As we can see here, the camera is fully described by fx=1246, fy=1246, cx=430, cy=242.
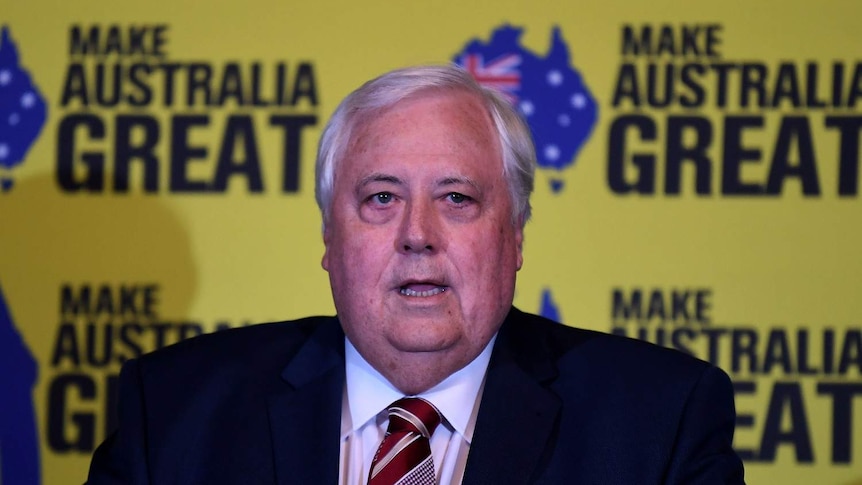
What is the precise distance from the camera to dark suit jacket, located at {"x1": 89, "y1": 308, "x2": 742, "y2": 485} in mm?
2051

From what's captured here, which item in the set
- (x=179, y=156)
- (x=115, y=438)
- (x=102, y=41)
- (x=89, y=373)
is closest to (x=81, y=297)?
(x=89, y=373)

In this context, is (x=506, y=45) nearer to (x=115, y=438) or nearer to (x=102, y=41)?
(x=102, y=41)

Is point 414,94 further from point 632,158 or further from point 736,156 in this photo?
point 736,156

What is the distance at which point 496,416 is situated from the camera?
2.09m

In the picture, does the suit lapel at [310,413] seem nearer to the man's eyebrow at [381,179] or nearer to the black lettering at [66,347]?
the man's eyebrow at [381,179]

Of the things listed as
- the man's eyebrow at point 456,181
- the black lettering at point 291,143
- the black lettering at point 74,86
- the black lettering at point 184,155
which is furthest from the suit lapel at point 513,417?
the black lettering at point 74,86

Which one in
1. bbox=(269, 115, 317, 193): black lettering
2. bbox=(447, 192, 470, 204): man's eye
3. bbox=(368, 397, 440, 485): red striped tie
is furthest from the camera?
bbox=(269, 115, 317, 193): black lettering

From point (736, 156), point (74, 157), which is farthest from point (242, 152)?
point (736, 156)

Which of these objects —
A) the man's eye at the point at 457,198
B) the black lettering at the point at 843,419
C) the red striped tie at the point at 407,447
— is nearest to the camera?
the red striped tie at the point at 407,447

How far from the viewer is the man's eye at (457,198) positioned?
210 centimetres

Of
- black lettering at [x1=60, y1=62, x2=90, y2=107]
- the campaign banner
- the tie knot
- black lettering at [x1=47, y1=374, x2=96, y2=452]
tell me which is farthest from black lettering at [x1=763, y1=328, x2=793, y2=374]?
black lettering at [x1=60, y1=62, x2=90, y2=107]

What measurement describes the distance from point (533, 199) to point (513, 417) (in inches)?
36.6

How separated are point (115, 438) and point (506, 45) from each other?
4.32 feet

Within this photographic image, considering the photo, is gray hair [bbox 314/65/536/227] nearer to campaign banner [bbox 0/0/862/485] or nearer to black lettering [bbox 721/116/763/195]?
campaign banner [bbox 0/0/862/485]
